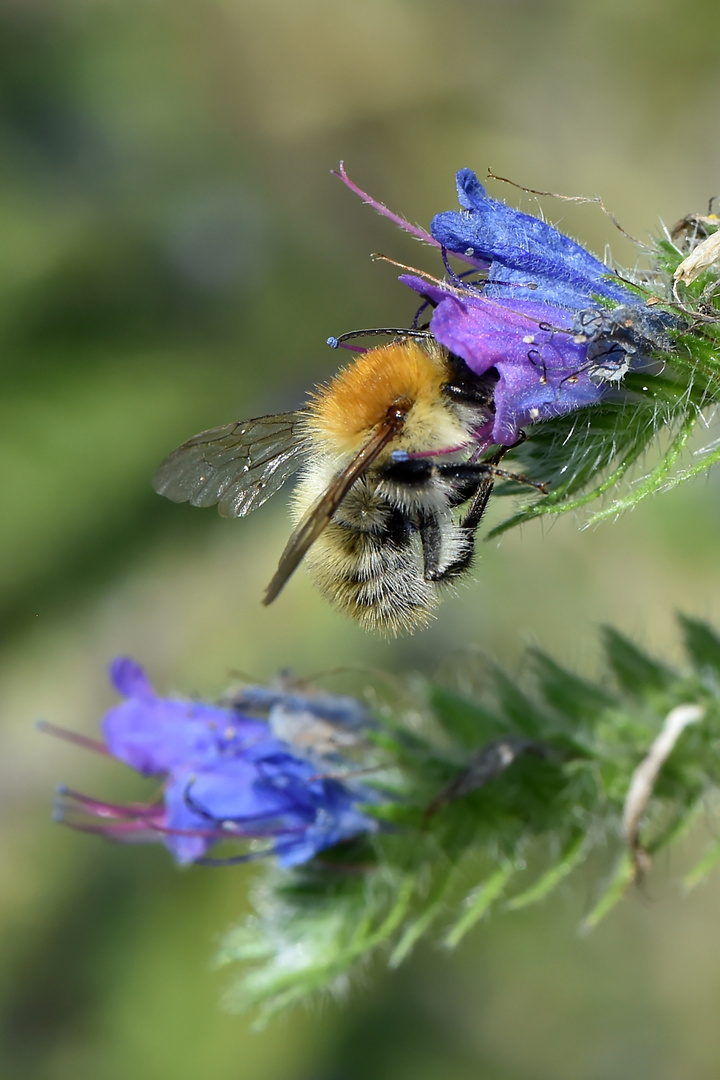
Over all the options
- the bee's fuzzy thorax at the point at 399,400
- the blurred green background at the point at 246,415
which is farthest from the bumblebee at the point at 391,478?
the blurred green background at the point at 246,415

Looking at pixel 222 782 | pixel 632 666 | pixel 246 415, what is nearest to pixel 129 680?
pixel 222 782

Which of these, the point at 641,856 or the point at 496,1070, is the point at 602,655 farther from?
the point at 496,1070

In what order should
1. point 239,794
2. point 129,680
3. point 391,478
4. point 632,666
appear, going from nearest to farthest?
1. point 391,478
2. point 239,794
3. point 129,680
4. point 632,666

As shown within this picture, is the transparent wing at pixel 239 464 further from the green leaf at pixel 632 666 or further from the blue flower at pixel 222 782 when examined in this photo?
the green leaf at pixel 632 666

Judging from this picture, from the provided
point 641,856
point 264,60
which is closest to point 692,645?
point 641,856

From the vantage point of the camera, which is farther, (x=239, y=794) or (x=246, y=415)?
(x=246, y=415)

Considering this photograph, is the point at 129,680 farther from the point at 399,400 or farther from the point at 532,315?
the point at 532,315

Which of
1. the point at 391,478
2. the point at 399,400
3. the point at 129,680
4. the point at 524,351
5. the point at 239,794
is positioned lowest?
the point at 239,794

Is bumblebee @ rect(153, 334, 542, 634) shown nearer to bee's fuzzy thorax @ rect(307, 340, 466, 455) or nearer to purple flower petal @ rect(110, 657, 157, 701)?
bee's fuzzy thorax @ rect(307, 340, 466, 455)
